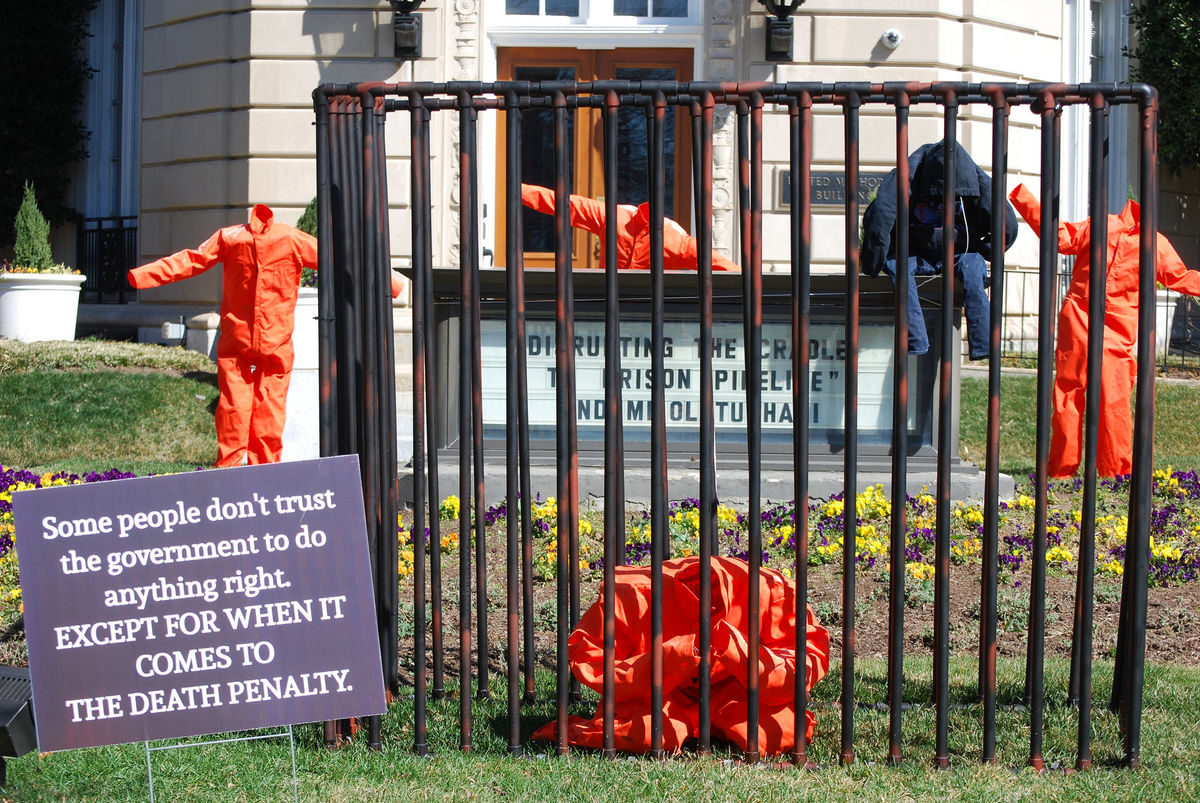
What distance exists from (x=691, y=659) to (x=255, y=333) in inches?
253

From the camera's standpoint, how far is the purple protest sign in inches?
133

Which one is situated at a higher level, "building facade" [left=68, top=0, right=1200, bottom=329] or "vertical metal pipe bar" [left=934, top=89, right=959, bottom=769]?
"building facade" [left=68, top=0, right=1200, bottom=329]

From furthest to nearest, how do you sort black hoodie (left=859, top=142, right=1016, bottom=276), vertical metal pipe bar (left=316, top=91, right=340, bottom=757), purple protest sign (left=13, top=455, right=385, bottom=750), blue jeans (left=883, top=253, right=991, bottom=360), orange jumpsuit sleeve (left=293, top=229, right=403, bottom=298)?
orange jumpsuit sleeve (left=293, top=229, right=403, bottom=298) → blue jeans (left=883, top=253, right=991, bottom=360) → black hoodie (left=859, top=142, right=1016, bottom=276) → vertical metal pipe bar (left=316, top=91, right=340, bottom=757) → purple protest sign (left=13, top=455, right=385, bottom=750)

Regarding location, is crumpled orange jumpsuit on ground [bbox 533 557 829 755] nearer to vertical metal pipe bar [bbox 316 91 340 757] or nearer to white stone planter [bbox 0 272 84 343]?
vertical metal pipe bar [bbox 316 91 340 757]

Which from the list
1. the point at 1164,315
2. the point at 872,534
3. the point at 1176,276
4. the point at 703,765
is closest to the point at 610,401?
the point at 703,765

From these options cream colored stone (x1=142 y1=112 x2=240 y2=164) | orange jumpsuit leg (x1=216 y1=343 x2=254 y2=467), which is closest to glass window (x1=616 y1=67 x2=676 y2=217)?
cream colored stone (x1=142 y1=112 x2=240 y2=164)

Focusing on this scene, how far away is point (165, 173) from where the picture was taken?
15.4m

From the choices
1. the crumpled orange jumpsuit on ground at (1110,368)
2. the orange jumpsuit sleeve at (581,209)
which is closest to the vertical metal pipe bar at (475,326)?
the orange jumpsuit sleeve at (581,209)

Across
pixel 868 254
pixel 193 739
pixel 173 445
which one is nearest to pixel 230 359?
pixel 173 445

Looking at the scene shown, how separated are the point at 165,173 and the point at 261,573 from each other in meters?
13.1

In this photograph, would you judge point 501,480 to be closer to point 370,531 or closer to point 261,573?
point 370,531

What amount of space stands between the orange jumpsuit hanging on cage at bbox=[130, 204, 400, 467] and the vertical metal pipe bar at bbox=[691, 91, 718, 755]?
236 inches

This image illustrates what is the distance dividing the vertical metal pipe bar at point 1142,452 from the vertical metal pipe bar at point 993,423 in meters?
0.39

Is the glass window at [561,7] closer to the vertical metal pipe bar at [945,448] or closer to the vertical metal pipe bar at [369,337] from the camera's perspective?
the vertical metal pipe bar at [369,337]
